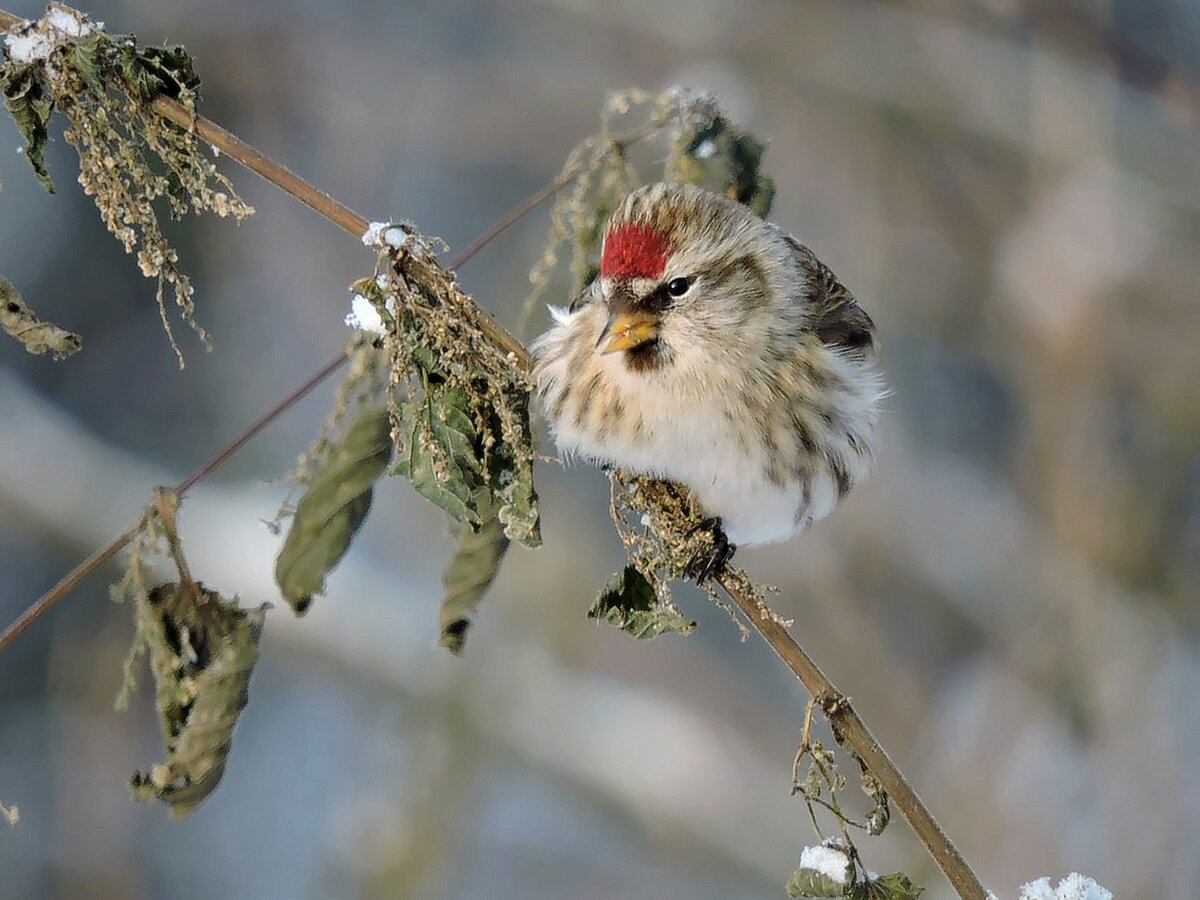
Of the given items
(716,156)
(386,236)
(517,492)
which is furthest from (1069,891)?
(716,156)

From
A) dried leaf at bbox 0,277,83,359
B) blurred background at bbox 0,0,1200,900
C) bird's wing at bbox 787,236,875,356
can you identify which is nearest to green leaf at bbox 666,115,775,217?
bird's wing at bbox 787,236,875,356

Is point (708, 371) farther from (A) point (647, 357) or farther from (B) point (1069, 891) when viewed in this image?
(B) point (1069, 891)

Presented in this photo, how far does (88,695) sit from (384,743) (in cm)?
132

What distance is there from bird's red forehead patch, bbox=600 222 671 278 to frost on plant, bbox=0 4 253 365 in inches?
25.8

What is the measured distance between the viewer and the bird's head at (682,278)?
207cm

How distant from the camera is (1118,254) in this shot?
5.58m

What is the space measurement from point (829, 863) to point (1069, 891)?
292mm

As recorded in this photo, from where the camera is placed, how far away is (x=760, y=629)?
5.62ft

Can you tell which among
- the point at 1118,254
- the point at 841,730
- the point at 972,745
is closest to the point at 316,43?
the point at 1118,254

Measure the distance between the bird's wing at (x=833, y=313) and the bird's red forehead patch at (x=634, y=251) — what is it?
44 cm

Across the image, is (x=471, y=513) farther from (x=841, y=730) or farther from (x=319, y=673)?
(x=319, y=673)

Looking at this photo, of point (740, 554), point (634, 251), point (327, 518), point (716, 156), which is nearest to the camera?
point (327, 518)

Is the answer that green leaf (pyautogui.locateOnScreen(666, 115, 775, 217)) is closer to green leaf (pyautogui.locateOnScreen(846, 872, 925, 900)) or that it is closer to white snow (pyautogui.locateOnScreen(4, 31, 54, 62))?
white snow (pyautogui.locateOnScreen(4, 31, 54, 62))

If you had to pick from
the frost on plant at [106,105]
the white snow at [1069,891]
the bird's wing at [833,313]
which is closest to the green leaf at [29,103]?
the frost on plant at [106,105]
